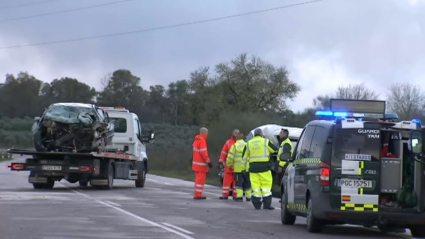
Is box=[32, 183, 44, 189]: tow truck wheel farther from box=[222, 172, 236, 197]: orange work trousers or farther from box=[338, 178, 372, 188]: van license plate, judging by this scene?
box=[338, 178, 372, 188]: van license plate

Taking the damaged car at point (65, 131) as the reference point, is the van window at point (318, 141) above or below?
below

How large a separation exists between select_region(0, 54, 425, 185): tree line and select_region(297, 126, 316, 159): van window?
30.8 meters

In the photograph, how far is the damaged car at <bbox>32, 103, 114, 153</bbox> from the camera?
27.4m

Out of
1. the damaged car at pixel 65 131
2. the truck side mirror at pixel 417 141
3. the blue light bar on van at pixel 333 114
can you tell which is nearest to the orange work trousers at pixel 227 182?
the damaged car at pixel 65 131

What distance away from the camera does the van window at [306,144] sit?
15460 mm

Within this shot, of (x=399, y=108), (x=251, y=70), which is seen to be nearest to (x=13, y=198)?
(x=399, y=108)

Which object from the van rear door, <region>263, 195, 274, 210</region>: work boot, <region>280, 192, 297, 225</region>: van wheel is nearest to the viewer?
the van rear door

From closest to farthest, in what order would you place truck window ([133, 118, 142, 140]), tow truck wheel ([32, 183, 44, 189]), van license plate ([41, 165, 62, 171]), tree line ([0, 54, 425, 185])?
van license plate ([41, 165, 62, 171]), tow truck wheel ([32, 183, 44, 189]), truck window ([133, 118, 142, 140]), tree line ([0, 54, 425, 185])

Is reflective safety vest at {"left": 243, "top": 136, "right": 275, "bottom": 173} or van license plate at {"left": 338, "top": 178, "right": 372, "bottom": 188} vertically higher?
reflective safety vest at {"left": 243, "top": 136, "right": 275, "bottom": 173}

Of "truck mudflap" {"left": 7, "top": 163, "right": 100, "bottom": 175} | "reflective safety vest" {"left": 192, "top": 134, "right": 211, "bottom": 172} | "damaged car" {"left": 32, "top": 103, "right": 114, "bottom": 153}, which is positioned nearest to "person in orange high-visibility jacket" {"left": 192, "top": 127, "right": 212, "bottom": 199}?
"reflective safety vest" {"left": 192, "top": 134, "right": 211, "bottom": 172}

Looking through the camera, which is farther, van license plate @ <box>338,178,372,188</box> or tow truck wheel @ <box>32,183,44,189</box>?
tow truck wheel @ <box>32,183,44,189</box>

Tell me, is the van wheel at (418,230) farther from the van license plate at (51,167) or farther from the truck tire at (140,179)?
the truck tire at (140,179)

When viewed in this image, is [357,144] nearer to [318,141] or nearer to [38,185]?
[318,141]

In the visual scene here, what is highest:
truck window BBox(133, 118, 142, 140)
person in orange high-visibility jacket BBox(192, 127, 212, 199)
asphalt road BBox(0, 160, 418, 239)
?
truck window BBox(133, 118, 142, 140)
